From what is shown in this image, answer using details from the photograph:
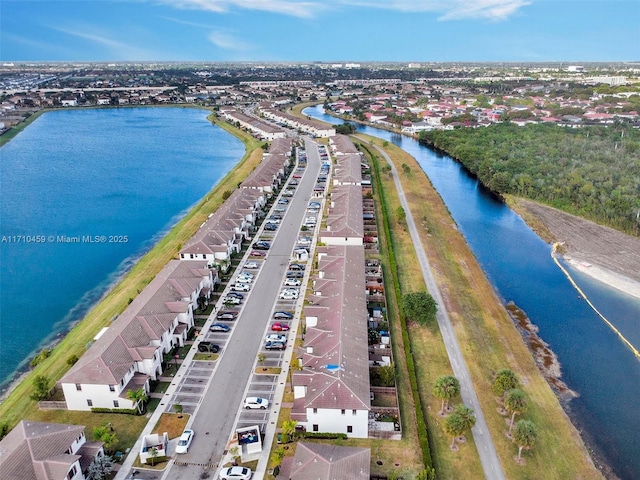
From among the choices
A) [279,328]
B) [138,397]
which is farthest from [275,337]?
[138,397]

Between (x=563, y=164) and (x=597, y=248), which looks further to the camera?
(x=563, y=164)

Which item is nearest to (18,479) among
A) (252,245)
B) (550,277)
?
(252,245)

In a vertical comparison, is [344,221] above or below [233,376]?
above

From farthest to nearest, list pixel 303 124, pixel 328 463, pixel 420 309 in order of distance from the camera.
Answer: pixel 303 124 < pixel 420 309 < pixel 328 463

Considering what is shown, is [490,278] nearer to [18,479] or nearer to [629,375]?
[629,375]

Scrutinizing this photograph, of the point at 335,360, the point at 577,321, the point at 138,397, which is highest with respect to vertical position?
the point at 335,360

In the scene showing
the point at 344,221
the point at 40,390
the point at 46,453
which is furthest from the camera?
the point at 344,221

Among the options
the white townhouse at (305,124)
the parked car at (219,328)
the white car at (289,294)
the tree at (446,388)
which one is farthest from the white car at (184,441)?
the white townhouse at (305,124)

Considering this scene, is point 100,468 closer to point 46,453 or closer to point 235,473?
point 46,453
